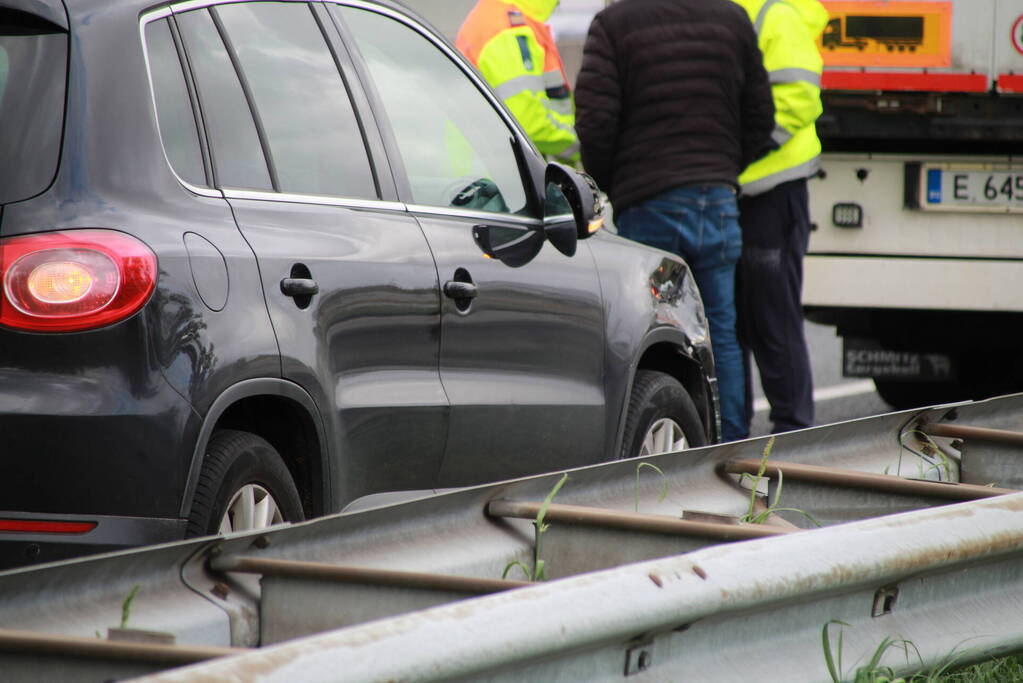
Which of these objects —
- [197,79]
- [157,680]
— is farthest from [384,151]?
[157,680]

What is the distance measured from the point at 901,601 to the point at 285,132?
184 cm

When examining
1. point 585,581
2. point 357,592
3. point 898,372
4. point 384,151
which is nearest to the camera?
point 585,581

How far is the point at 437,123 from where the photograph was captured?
433cm

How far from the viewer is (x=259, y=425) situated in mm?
3545

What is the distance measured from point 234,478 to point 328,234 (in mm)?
648

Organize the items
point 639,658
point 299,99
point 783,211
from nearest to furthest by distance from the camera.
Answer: point 639,658 → point 299,99 → point 783,211

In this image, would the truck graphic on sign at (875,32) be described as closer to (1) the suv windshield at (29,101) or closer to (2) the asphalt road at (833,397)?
(2) the asphalt road at (833,397)

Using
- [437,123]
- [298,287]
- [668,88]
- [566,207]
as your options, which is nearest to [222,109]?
[298,287]

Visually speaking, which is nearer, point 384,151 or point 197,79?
point 197,79

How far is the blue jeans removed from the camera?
6.66m

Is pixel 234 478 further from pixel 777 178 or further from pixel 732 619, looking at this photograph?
pixel 777 178

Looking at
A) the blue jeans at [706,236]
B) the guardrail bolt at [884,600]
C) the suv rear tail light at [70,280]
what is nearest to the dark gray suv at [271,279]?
the suv rear tail light at [70,280]

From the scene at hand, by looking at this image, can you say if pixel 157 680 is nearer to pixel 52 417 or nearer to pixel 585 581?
pixel 585 581

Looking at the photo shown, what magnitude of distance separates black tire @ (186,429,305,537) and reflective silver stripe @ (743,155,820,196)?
4078 mm
